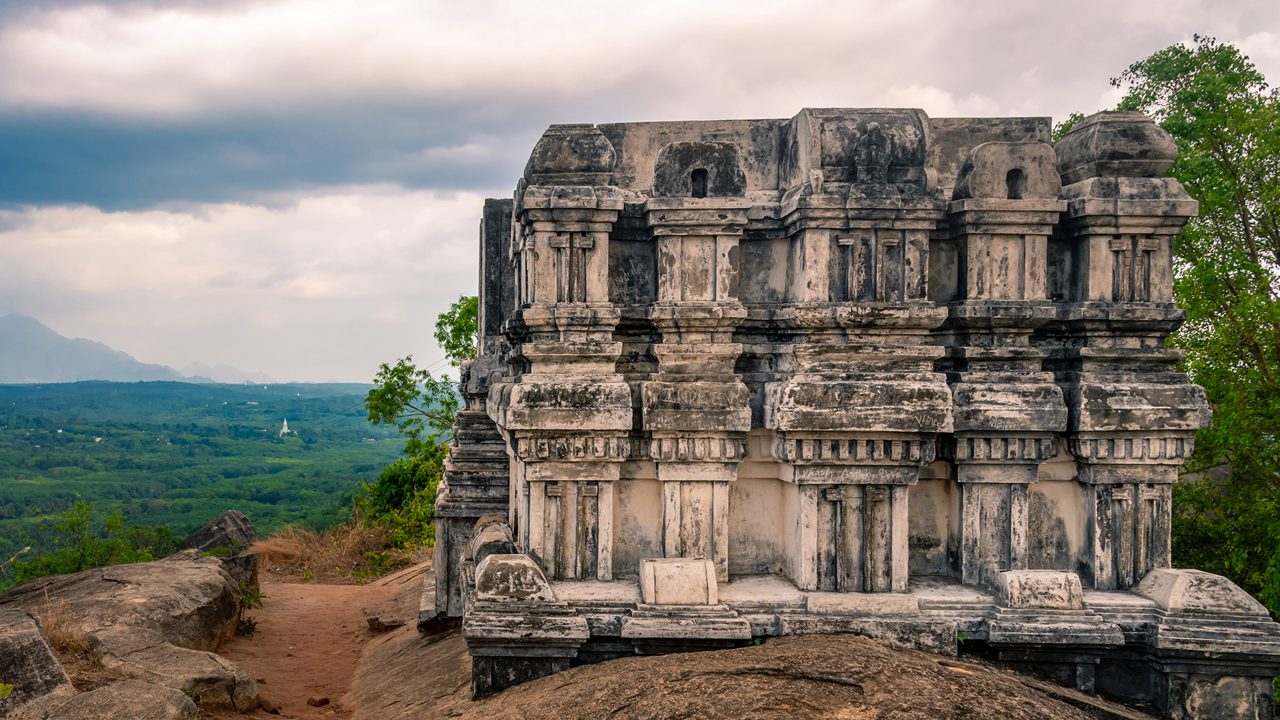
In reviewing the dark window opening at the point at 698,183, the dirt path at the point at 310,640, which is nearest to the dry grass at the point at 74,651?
the dirt path at the point at 310,640

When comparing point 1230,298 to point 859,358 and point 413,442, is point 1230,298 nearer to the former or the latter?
point 859,358

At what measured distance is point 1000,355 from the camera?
6316 millimetres

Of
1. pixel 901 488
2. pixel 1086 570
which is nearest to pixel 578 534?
pixel 901 488

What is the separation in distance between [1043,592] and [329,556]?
13.3 m

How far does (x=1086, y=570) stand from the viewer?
631cm

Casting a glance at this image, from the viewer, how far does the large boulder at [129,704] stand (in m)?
5.67

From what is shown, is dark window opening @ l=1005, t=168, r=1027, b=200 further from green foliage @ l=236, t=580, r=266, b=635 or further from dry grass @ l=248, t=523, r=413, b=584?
dry grass @ l=248, t=523, r=413, b=584

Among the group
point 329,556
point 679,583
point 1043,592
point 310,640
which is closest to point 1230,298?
point 1043,592

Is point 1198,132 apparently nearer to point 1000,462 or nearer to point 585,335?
point 1000,462

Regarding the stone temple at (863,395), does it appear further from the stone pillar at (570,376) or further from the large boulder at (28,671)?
the large boulder at (28,671)

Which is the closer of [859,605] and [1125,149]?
[859,605]

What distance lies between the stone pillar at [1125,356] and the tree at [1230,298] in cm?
496

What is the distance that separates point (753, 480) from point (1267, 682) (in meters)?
3.23

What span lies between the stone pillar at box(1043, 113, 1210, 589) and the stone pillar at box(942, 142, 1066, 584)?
230 mm
